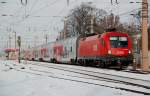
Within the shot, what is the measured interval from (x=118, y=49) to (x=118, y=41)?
2.76 ft

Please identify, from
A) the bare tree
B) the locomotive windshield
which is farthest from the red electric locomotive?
the bare tree

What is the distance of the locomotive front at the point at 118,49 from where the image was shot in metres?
31.0

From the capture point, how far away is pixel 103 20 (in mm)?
90000

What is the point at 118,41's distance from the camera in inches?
1276

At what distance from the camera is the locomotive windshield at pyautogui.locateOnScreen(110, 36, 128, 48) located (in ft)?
105

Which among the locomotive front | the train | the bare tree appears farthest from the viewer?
the bare tree

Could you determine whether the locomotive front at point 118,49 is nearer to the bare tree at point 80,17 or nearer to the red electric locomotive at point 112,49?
the red electric locomotive at point 112,49

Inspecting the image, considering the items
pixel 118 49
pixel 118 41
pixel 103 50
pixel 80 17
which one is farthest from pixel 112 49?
pixel 80 17

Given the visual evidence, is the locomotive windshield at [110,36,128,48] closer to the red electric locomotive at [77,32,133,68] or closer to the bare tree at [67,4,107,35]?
the red electric locomotive at [77,32,133,68]

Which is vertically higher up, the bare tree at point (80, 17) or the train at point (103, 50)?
the bare tree at point (80, 17)

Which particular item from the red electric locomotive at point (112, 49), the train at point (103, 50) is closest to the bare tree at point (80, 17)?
the train at point (103, 50)

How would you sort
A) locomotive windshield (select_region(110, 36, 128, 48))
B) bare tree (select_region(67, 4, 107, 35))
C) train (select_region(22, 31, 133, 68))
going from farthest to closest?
bare tree (select_region(67, 4, 107, 35)) → locomotive windshield (select_region(110, 36, 128, 48)) → train (select_region(22, 31, 133, 68))

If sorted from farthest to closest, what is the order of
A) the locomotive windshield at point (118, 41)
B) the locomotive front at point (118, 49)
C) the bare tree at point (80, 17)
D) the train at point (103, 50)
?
the bare tree at point (80, 17), the locomotive windshield at point (118, 41), the train at point (103, 50), the locomotive front at point (118, 49)

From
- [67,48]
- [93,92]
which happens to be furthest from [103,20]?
[93,92]
